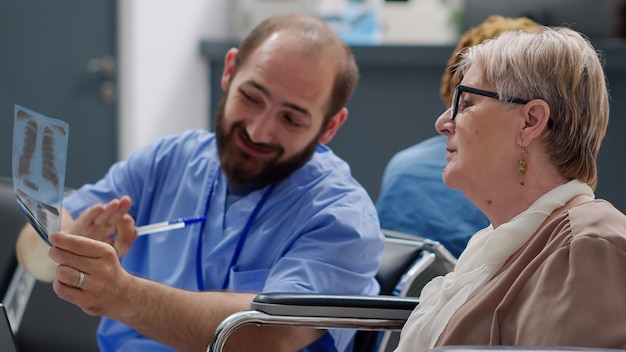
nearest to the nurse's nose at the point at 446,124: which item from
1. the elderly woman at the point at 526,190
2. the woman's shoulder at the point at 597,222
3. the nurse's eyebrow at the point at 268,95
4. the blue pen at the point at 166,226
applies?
the elderly woman at the point at 526,190

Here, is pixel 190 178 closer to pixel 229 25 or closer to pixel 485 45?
pixel 485 45

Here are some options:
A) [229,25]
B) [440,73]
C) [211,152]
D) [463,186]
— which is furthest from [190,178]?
[229,25]

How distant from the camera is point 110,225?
194 cm

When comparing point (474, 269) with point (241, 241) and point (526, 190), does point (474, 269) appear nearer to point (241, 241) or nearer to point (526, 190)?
point (526, 190)

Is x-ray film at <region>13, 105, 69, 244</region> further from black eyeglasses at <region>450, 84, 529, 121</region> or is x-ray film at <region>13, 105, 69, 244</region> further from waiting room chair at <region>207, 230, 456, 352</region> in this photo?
black eyeglasses at <region>450, 84, 529, 121</region>

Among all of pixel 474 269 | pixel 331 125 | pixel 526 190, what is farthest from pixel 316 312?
pixel 331 125

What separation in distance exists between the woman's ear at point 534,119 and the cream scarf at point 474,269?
86 millimetres

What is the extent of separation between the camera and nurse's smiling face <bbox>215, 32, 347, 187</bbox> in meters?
1.99

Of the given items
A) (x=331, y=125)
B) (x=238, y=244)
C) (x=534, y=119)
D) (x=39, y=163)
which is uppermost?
(x=534, y=119)

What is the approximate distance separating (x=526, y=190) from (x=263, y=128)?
722mm

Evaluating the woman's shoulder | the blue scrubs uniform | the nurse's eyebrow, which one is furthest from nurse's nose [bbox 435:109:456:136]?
the nurse's eyebrow

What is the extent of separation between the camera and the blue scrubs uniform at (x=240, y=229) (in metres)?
1.84

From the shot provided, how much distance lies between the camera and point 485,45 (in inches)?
58.3

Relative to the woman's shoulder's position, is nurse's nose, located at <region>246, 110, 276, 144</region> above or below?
below
